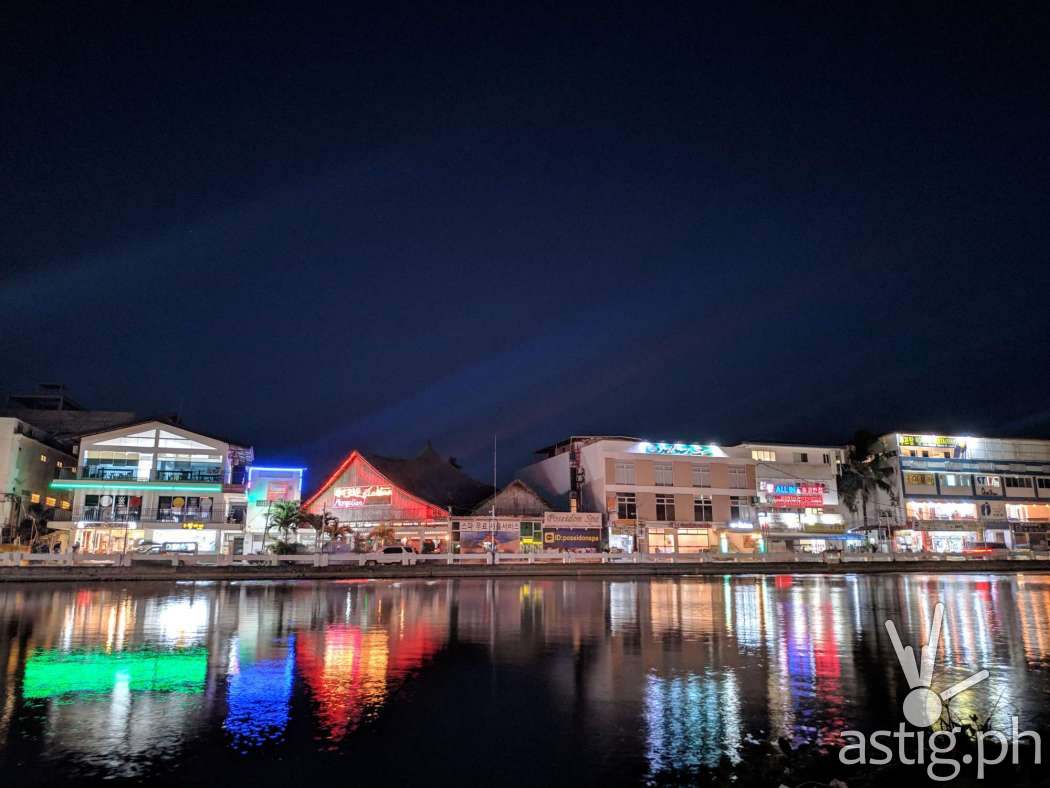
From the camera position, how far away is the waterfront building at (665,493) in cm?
6500

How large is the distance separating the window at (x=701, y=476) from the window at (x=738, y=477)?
2.14 m

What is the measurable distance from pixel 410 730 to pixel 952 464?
7854 centimetres

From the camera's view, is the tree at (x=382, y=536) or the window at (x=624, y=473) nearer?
the tree at (x=382, y=536)

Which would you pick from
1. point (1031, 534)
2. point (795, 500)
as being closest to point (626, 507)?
point (795, 500)

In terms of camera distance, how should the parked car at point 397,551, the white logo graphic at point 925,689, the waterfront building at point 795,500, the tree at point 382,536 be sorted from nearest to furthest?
the white logo graphic at point 925,689
the parked car at point 397,551
the tree at point 382,536
the waterfront building at point 795,500

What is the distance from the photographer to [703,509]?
221ft

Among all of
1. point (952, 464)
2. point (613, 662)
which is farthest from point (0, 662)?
point (952, 464)

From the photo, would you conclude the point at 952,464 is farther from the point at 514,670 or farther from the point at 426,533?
the point at 514,670

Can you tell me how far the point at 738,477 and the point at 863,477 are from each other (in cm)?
1328

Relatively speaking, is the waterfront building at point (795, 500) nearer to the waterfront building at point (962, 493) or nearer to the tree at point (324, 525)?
the waterfront building at point (962, 493)

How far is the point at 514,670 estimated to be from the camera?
12461mm

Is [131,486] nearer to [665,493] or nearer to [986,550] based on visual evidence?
[665,493]

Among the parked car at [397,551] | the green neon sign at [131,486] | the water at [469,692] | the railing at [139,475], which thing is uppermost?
the railing at [139,475]

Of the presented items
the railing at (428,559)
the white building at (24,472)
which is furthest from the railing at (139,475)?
the railing at (428,559)
